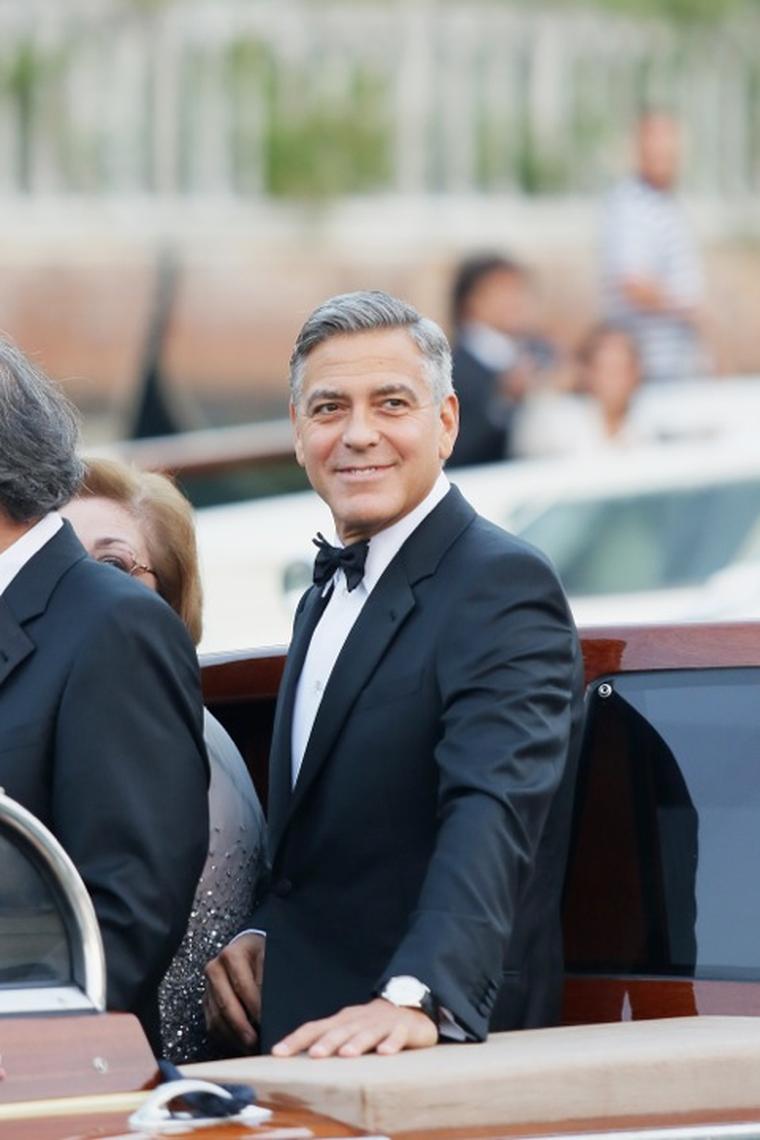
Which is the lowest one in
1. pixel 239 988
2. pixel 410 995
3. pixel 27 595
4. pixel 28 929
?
pixel 239 988

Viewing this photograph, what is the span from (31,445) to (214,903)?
75 cm

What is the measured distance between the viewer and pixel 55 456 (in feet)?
10.1

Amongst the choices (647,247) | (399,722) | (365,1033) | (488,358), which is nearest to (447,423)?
(399,722)

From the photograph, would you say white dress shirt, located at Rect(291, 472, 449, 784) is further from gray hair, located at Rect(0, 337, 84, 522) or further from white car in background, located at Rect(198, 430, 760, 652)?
white car in background, located at Rect(198, 430, 760, 652)

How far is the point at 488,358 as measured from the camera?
12328 mm

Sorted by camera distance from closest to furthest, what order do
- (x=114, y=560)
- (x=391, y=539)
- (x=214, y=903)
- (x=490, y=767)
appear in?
(x=490, y=767) < (x=391, y=539) < (x=214, y=903) < (x=114, y=560)

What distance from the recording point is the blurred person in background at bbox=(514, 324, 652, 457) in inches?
470

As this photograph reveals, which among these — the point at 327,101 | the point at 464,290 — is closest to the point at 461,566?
the point at 464,290

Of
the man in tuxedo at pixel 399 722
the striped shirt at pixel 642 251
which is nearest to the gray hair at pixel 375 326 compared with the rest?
the man in tuxedo at pixel 399 722

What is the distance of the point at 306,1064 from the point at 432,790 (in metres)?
0.50

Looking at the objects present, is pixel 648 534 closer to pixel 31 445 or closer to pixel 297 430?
pixel 297 430

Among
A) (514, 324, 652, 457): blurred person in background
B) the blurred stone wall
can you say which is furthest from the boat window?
the blurred stone wall

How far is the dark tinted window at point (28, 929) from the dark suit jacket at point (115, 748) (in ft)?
0.95

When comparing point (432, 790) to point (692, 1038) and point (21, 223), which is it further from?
point (21, 223)
